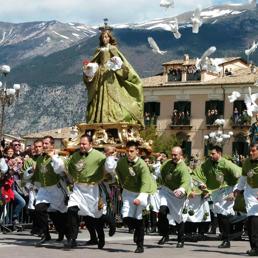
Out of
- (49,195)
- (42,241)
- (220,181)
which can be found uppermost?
(220,181)

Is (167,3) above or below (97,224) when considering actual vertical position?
above

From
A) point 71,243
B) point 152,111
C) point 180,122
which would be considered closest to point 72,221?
point 71,243

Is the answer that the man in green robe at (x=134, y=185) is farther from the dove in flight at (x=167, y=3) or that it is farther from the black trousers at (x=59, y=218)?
the dove in flight at (x=167, y=3)

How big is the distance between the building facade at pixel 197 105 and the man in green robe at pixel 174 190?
47.9 m

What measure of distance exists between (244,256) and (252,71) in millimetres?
54493

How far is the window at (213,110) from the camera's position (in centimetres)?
6612

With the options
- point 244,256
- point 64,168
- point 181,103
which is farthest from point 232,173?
point 181,103

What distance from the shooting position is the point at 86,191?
48.8ft

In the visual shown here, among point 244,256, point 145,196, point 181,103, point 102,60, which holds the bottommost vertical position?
point 244,256

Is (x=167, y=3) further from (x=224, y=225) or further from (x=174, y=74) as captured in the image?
(x=174, y=74)

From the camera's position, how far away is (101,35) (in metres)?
23.6

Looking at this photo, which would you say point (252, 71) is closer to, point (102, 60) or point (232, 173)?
point (102, 60)

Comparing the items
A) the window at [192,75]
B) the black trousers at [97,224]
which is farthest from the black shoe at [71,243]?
the window at [192,75]

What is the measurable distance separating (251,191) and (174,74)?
56.1 metres
